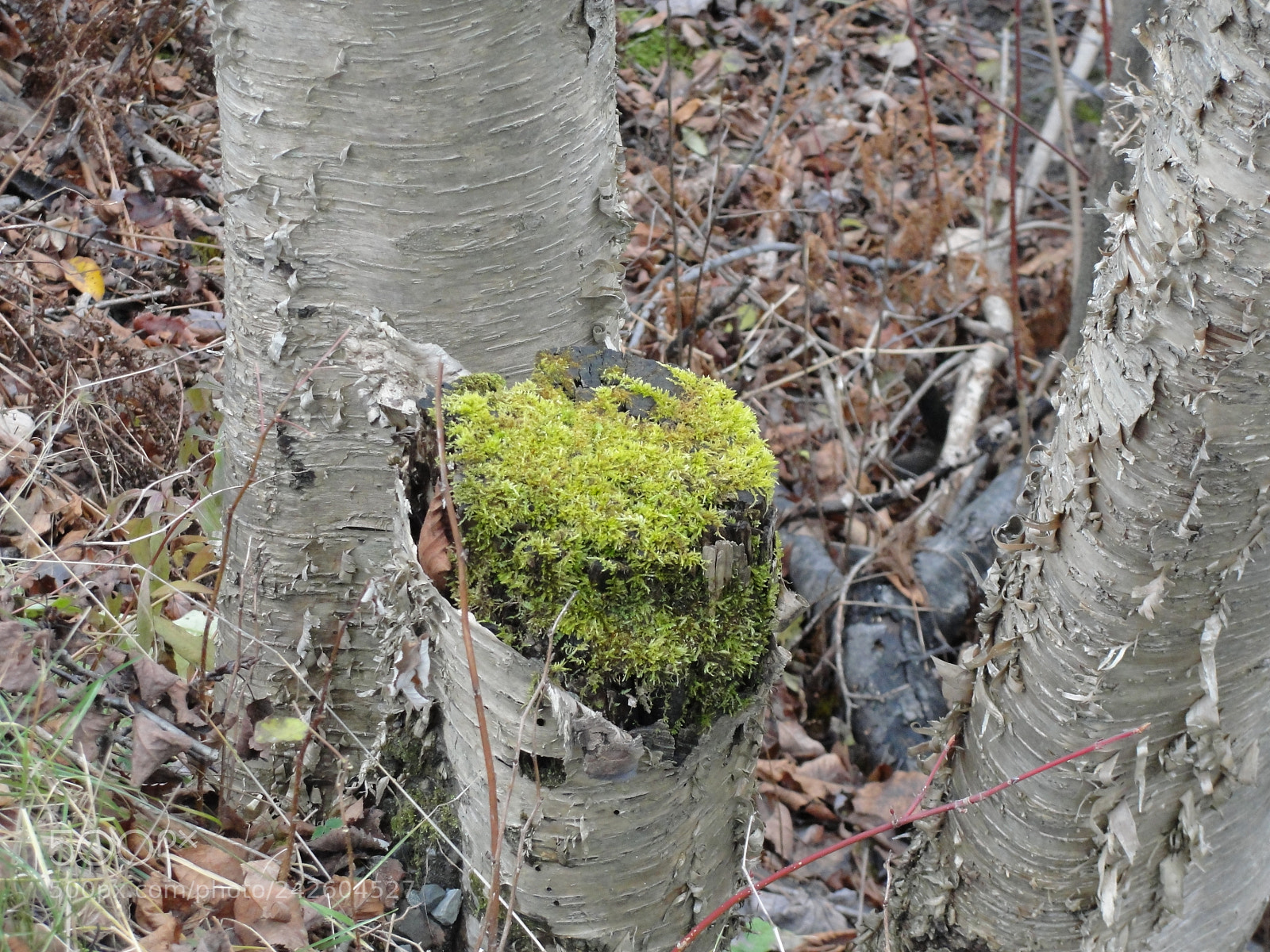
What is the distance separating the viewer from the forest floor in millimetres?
1597

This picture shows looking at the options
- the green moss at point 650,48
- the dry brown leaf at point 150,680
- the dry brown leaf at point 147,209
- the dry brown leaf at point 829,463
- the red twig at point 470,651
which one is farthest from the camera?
the green moss at point 650,48

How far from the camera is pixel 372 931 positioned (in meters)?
1.54

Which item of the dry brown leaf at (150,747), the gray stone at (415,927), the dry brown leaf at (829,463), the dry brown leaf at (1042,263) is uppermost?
the dry brown leaf at (150,747)

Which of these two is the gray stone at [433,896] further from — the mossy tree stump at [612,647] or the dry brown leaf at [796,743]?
the dry brown leaf at [796,743]

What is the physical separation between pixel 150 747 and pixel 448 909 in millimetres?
580

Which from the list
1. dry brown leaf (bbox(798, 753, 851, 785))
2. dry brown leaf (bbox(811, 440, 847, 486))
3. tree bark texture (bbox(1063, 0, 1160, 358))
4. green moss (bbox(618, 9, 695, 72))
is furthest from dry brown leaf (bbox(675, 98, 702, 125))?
dry brown leaf (bbox(798, 753, 851, 785))

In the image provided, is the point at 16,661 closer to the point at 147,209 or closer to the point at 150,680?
the point at 150,680

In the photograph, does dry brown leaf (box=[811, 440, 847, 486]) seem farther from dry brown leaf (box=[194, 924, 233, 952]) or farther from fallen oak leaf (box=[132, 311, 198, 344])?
dry brown leaf (box=[194, 924, 233, 952])

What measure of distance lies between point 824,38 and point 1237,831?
5756 mm

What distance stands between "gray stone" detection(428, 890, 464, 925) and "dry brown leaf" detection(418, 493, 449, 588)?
629mm

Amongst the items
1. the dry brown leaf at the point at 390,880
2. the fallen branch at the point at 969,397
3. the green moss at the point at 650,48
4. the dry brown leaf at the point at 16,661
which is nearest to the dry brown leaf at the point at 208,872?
the dry brown leaf at the point at 390,880

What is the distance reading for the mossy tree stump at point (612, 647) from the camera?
1366mm

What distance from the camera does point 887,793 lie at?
3457 mm

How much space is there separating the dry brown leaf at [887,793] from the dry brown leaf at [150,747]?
2.43 m
